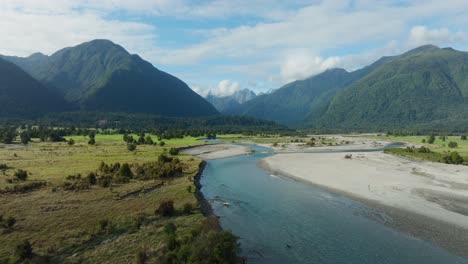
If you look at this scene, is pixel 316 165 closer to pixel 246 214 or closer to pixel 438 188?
pixel 438 188

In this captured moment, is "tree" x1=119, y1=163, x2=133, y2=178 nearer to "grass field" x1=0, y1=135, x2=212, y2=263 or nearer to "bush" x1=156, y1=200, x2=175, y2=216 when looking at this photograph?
"grass field" x1=0, y1=135, x2=212, y2=263

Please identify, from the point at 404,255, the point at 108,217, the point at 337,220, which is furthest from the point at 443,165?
the point at 108,217

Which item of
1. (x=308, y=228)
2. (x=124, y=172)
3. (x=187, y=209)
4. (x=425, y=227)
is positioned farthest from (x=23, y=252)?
(x=425, y=227)

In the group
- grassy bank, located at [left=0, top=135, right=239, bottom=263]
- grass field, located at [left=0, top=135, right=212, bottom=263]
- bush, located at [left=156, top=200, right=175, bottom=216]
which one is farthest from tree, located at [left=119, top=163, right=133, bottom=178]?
bush, located at [left=156, top=200, right=175, bottom=216]

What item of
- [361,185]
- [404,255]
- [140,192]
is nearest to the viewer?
[404,255]

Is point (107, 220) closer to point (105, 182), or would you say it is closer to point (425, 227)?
point (105, 182)

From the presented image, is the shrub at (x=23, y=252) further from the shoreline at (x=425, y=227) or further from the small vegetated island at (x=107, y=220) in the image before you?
the shoreline at (x=425, y=227)
